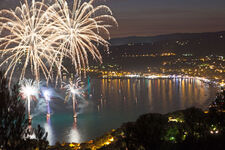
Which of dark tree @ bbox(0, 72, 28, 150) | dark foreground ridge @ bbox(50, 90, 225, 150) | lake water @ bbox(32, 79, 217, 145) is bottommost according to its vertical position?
lake water @ bbox(32, 79, 217, 145)

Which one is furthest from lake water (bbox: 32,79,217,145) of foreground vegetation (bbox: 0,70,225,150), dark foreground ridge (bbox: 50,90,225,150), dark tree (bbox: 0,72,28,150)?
dark tree (bbox: 0,72,28,150)

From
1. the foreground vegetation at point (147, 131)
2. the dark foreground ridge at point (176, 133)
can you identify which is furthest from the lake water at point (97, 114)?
the foreground vegetation at point (147, 131)

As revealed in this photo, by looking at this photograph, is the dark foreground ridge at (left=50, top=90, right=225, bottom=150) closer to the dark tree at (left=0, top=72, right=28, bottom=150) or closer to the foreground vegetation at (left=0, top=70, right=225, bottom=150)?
the foreground vegetation at (left=0, top=70, right=225, bottom=150)

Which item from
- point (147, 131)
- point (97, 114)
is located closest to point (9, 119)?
point (147, 131)

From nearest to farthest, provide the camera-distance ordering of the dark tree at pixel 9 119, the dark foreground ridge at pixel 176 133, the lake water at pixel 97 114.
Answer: the dark tree at pixel 9 119 → the dark foreground ridge at pixel 176 133 → the lake water at pixel 97 114

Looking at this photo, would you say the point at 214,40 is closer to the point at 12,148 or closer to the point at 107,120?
the point at 107,120

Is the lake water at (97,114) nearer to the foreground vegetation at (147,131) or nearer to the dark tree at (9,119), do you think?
the foreground vegetation at (147,131)

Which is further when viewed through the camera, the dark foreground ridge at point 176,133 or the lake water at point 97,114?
the lake water at point 97,114

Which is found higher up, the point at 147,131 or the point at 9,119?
the point at 9,119

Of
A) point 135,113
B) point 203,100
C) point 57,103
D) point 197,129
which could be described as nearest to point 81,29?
point 197,129

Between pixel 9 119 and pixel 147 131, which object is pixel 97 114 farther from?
pixel 9 119

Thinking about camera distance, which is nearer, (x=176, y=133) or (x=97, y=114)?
(x=176, y=133)

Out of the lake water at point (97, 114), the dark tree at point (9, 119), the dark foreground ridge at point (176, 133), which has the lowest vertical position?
the lake water at point (97, 114)
